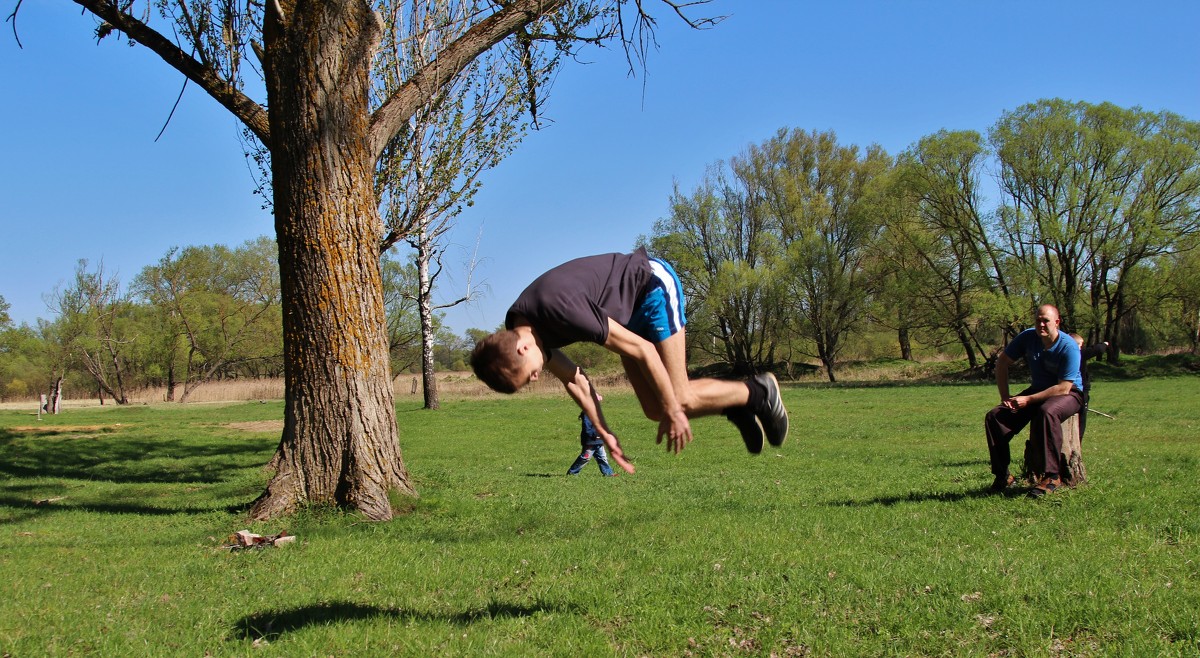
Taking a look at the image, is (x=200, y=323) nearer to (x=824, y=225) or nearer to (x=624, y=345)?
(x=824, y=225)

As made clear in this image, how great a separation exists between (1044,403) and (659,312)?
6.04m

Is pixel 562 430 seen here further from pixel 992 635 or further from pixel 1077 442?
pixel 992 635

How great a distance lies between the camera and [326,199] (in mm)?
9031

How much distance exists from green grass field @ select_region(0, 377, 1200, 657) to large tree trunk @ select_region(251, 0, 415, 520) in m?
0.63

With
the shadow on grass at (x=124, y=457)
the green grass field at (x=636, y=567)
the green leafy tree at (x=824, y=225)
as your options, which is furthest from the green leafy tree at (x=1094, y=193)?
the shadow on grass at (x=124, y=457)

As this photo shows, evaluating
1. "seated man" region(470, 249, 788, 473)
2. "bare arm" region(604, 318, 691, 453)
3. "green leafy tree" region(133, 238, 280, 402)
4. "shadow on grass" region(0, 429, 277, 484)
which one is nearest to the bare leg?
"seated man" region(470, 249, 788, 473)

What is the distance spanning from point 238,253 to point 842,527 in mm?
70584

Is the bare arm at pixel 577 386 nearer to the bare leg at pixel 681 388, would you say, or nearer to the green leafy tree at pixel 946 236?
the bare leg at pixel 681 388

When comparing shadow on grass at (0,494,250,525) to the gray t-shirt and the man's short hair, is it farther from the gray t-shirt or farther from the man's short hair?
the gray t-shirt

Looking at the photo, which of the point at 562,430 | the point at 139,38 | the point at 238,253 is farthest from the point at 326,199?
the point at 238,253

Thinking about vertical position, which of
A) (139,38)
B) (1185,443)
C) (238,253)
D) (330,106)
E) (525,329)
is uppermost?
(238,253)

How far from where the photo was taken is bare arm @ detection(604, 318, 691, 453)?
4.65 meters

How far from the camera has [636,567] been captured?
6.57m

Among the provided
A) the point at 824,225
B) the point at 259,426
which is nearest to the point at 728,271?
the point at 824,225
